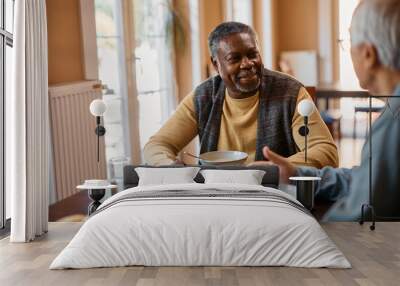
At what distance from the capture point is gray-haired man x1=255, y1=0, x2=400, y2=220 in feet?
20.2

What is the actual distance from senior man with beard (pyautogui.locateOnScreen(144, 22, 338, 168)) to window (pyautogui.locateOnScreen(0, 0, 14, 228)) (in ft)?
3.94

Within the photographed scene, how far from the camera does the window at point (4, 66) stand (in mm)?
6008

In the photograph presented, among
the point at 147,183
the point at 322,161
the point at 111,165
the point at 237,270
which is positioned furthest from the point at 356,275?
the point at 111,165

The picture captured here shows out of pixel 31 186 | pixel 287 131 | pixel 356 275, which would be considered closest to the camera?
pixel 356 275

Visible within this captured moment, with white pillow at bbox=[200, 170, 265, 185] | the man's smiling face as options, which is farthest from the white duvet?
the man's smiling face

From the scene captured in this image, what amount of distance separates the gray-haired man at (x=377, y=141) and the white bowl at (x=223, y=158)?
0.20m

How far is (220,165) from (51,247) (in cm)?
152

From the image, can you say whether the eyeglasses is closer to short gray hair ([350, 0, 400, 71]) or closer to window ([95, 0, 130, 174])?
short gray hair ([350, 0, 400, 71])

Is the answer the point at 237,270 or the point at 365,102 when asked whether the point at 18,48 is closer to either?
the point at 237,270

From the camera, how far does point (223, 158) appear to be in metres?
6.20

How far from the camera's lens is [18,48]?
5578mm

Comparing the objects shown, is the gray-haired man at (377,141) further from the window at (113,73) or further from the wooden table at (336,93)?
the window at (113,73)

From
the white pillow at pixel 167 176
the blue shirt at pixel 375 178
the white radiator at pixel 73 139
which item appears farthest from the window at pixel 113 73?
the blue shirt at pixel 375 178

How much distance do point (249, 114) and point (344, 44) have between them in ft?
3.70
